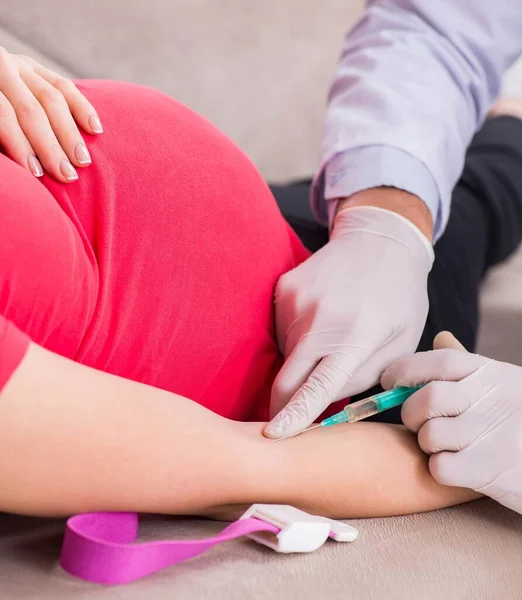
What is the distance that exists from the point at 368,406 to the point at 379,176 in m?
0.44

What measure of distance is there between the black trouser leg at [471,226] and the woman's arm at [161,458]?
32cm

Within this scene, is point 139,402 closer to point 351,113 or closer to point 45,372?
point 45,372

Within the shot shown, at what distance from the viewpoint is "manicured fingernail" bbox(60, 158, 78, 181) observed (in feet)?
2.34

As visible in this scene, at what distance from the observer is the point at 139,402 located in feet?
1.94

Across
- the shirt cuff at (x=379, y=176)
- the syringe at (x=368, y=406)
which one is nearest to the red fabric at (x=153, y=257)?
the syringe at (x=368, y=406)

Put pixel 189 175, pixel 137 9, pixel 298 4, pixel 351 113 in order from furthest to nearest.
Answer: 1. pixel 298 4
2. pixel 137 9
3. pixel 351 113
4. pixel 189 175

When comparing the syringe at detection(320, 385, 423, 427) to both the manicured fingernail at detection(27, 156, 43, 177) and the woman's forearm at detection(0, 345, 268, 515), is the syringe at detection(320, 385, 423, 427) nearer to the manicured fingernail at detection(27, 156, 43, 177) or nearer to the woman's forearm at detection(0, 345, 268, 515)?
the woman's forearm at detection(0, 345, 268, 515)

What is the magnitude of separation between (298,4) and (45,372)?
1718 millimetres

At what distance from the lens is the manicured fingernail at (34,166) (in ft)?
2.38

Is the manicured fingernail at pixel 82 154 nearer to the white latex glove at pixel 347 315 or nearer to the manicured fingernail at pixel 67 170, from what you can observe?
the manicured fingernail at pixel 67 170

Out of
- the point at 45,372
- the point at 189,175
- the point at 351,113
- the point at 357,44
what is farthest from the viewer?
the point at 357,44

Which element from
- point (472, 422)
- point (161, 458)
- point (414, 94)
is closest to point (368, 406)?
point (472, 422)

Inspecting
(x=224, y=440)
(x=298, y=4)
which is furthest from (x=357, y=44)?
(x=224, y=440)

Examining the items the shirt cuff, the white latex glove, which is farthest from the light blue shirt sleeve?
the white latex glove
